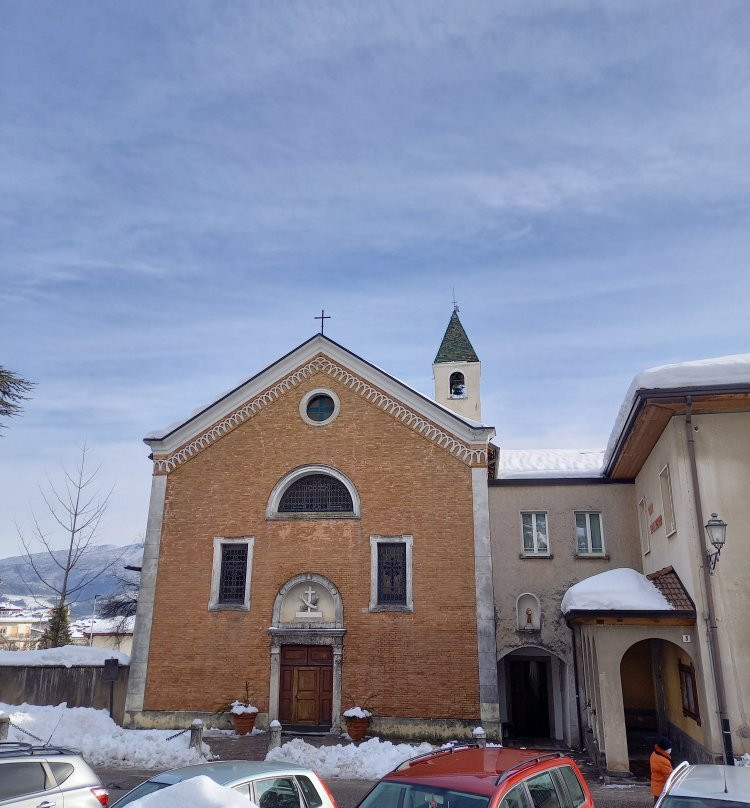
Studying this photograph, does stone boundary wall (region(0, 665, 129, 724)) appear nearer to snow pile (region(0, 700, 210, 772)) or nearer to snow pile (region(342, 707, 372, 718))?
snow pile (region(0, 700, 210, 772))

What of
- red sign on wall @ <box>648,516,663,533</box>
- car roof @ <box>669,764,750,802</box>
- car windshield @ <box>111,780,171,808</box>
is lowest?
car windshield @ <box>111,780,171,808</box>

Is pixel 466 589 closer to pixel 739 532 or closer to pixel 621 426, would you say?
pixel 621 426

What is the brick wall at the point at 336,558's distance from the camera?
17.5 meters

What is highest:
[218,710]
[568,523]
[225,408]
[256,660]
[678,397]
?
[225,408]

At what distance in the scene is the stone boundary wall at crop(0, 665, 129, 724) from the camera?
59.4 ft

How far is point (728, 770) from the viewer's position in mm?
7102

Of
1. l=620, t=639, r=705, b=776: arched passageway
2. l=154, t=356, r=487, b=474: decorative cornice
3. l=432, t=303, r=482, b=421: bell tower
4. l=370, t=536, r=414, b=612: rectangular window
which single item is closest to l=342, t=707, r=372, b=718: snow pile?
l=370, t=536, r=414, b=612: rectangular window

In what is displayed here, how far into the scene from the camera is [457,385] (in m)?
34.7

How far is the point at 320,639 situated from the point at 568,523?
8623 millimetres

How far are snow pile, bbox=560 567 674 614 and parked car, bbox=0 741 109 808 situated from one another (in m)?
10.3

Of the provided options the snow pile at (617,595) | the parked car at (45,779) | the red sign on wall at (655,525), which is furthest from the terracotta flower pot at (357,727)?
the parked car at (45,779)

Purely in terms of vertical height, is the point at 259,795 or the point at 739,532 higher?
the point at 739,532

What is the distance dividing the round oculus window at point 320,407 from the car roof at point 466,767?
527 inches

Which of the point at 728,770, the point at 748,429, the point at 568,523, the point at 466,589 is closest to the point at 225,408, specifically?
the point at 466,589
